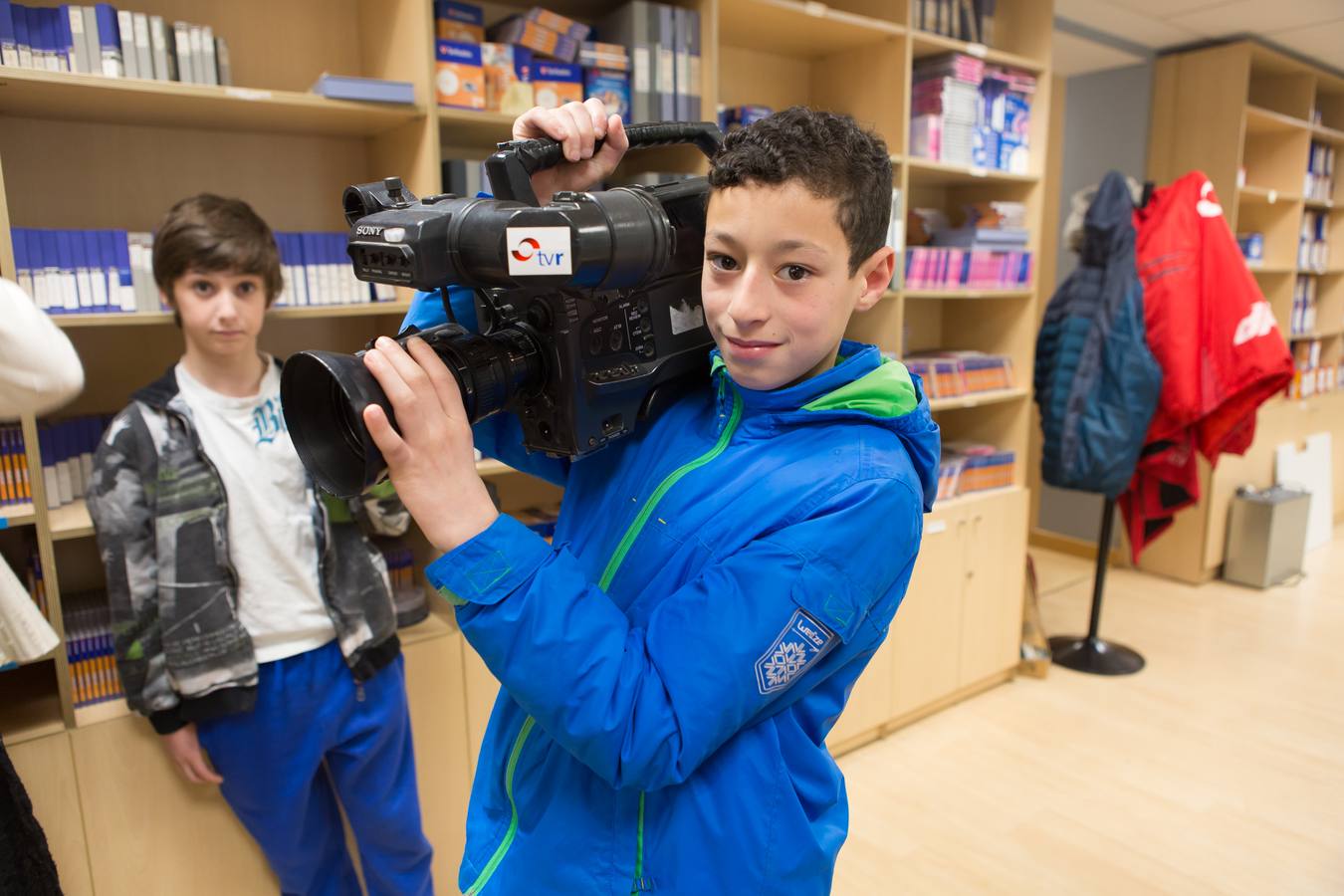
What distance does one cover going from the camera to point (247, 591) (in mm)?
1663

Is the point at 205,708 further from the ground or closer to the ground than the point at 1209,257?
closer to the ground

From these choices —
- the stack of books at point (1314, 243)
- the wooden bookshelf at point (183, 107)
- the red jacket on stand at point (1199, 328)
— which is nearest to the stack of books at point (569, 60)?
the wooden bookshelf at point (183, 107)

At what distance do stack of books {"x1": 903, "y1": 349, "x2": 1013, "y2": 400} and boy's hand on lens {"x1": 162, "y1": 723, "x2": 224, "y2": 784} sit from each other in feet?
7.19

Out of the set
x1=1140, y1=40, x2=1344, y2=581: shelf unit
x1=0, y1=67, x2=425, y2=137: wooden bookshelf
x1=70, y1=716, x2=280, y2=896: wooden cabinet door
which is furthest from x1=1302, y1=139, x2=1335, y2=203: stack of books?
x1=70, y1=716, x2=280, y2=896: wooden cabinet door

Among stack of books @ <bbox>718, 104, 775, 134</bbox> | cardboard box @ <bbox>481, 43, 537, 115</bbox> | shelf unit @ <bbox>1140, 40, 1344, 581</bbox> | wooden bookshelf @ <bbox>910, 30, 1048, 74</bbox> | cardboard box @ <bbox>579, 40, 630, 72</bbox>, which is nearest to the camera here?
cardboard box @ <bbox>481, 43, 537, 115</bbox>

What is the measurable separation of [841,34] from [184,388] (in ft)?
6.71

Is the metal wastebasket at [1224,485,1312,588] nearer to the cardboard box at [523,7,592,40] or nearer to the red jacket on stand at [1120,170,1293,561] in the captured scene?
the red jacket on stand at [1120,170,1293,561]

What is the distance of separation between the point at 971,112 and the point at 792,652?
2632mm

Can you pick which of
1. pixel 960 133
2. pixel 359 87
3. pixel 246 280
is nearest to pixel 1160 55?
pixel 960 133

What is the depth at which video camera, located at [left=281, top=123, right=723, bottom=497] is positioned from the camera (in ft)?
2.32

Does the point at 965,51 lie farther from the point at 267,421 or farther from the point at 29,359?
the point at 29,359

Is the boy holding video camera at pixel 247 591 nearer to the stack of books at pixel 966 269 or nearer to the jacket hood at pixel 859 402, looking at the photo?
the jacket hood at pixel 859 402

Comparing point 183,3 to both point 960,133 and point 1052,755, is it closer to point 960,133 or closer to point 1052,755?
point 960,133

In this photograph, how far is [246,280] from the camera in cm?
166
